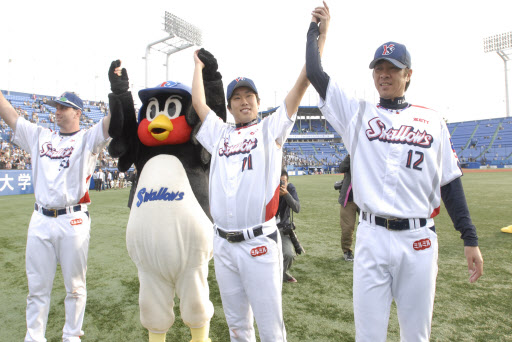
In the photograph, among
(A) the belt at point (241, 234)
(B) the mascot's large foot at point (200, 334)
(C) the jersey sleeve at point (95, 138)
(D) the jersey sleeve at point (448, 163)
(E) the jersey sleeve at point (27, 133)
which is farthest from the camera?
(E) the jersey sleeve at point (27, 133)

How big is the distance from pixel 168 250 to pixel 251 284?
0.75 meters

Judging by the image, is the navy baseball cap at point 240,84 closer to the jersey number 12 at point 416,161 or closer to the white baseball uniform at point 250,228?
the white baseball uniform at point 250,228

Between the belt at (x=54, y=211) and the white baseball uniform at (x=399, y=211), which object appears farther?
the belt at (x=54, y=211)

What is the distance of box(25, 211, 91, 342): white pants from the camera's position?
2.74 m

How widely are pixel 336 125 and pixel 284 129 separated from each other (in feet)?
1.13

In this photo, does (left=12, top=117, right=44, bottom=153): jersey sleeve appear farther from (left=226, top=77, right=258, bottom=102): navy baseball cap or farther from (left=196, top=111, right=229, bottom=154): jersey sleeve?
(left=226, top=77, right=258, bottom=102): navy baseball cap

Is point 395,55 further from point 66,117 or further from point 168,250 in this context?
point 66,117

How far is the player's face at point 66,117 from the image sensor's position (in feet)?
10.1

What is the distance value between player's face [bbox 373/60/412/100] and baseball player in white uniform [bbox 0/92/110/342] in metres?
2.25

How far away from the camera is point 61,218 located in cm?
285

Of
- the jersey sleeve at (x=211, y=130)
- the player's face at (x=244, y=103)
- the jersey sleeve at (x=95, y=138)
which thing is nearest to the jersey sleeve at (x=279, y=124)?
the player's face at (x=244, y=103)

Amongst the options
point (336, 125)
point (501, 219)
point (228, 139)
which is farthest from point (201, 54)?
point (501, 219)

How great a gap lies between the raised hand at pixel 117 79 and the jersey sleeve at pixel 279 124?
144cm

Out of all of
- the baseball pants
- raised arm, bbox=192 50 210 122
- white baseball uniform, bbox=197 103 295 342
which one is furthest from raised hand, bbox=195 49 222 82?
the baseball pants
